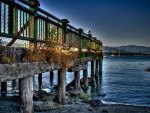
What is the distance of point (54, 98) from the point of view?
13.2 meters

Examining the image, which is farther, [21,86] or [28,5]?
[28,5]

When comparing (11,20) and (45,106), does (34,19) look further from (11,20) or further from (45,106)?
(45,106)

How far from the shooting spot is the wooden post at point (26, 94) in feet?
23.4

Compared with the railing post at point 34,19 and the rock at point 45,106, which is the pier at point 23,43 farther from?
the rock at point 45,106

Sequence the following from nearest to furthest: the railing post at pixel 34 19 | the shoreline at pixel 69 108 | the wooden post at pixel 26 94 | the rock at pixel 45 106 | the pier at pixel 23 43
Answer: the pier at pixel 23 43
the wooden post at pixel 26 94
the railing post at pixel 34 19
the shoreline at pixel 69 108
the rock at pixel 45 106

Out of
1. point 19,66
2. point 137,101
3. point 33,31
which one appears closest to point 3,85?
point 137,101

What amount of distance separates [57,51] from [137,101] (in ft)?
45.5

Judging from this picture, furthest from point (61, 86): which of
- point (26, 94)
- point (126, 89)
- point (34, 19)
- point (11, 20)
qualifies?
point (126, 89)

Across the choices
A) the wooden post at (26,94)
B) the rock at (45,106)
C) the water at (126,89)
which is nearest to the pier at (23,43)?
the wooden post at (26,94)

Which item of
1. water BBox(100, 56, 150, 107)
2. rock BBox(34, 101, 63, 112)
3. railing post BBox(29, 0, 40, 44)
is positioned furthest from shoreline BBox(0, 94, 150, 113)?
water BBox(100, 56, 150, 107)

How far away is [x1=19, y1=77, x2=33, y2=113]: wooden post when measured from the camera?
7.13m

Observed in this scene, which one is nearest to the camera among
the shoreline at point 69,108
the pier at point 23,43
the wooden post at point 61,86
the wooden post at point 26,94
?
the pier at point 23,43

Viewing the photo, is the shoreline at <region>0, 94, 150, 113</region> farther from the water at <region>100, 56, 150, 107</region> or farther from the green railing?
the water at <region>100, 56, 150, 107</region>

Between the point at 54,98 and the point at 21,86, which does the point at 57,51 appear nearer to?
the point at 21,86
